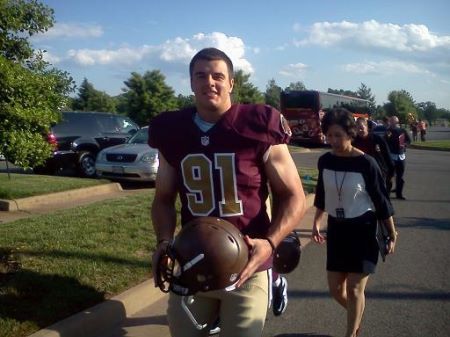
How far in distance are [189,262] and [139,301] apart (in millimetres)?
2849

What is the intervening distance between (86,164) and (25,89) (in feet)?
32.4

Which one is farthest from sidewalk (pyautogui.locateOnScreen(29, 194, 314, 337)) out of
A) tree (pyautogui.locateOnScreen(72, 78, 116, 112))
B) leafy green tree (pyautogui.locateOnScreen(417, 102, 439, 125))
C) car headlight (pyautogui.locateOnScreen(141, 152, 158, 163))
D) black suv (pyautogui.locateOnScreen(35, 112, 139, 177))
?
leafy green tree (pyautogui.locateOnScreen(417, 102, 439, 125))

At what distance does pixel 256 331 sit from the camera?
2.42 meters

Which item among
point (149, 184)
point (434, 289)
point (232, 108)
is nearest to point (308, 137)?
point (149, 184)

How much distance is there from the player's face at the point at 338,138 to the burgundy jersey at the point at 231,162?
5.36 feet

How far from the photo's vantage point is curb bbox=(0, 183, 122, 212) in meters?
8.76

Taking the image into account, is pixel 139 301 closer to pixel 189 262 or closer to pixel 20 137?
pixel 20 137

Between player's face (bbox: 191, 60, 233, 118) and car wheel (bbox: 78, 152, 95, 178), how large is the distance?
1269 centimetres

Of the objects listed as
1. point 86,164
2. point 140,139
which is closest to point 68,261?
point 140,139

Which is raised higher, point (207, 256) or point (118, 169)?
point (207, 256)

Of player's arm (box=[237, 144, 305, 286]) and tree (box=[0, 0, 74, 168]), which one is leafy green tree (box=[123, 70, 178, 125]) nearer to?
tree (box=[0, 0, 74, 168])

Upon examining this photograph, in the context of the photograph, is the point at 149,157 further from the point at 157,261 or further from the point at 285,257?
the point at 157,261

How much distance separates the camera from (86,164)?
14.8 metres

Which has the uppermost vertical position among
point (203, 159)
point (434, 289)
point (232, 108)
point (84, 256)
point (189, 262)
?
point (232, 108)
